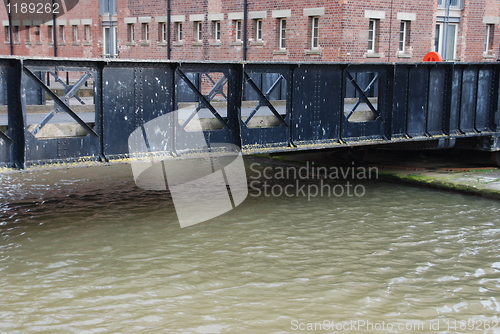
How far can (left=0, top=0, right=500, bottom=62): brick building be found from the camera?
2411 centimetres

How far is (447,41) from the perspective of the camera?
28406 mm

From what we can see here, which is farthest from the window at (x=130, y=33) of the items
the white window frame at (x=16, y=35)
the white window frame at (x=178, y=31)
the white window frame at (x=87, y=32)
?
the white window frame at (x=16, y=35)

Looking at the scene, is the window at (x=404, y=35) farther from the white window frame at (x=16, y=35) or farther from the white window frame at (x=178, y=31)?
the white window frame at (x=16, y=35)

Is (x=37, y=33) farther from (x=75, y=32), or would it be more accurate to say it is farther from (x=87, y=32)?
(x=87, y=32)

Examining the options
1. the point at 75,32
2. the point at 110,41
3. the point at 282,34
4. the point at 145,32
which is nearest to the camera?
the point at 282,34

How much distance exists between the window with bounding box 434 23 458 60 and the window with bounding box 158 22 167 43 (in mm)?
13986

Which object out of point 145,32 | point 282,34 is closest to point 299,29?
point 282,34

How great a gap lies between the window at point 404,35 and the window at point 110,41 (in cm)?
1895

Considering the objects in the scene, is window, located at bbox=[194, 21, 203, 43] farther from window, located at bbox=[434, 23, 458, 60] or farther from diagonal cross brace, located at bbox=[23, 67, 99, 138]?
diagonal cross brace, located at bbox=[23, 67, 99, 138]

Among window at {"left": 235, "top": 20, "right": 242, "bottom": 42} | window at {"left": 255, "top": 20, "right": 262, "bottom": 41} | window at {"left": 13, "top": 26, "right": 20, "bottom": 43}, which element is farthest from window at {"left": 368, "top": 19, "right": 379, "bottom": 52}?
window at {"left": 13, "top": 26, "right": 20, "bottom": 43}

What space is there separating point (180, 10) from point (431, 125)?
785 inches

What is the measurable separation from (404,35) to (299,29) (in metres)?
4.60

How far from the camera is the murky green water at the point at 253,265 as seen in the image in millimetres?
7043

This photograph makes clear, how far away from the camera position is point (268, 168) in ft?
55.2
